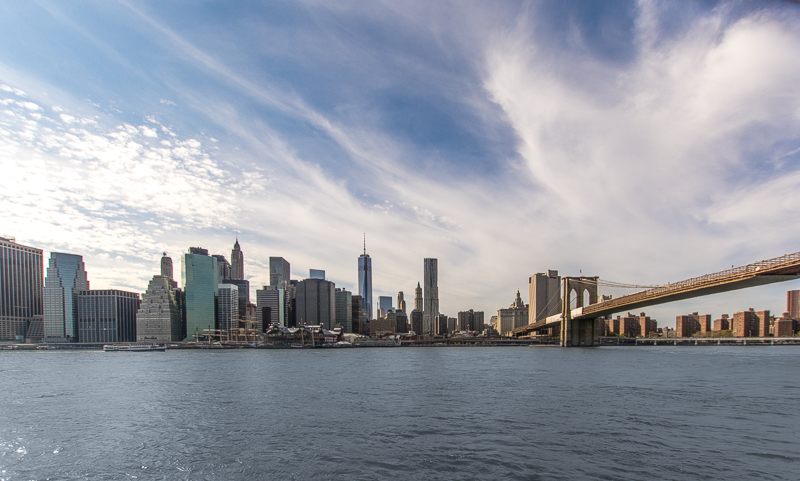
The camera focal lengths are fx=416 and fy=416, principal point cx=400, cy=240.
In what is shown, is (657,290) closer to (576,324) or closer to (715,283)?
(715,283)

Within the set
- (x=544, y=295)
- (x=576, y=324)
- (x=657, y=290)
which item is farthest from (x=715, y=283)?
(x=544, y=295)

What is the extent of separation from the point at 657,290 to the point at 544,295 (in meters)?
113

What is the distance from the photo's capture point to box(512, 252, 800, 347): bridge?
58.9m

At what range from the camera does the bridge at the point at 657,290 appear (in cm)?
5894

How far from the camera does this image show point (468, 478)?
47.5 ft

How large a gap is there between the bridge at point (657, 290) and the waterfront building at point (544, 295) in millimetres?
46237

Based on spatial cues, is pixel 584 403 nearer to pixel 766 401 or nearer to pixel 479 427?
pixel 479 427

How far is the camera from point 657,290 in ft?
279

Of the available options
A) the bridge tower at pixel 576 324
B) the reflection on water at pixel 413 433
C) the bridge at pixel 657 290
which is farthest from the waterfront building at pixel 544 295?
the reflection on water at pixel 413 433

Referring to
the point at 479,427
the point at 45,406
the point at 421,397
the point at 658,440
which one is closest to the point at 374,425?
the point at 479,427

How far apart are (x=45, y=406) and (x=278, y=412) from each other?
59.2 ft

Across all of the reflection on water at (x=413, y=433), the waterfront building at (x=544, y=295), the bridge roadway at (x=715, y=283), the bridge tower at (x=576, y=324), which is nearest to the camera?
the reflection on water at (x=413, y=433)

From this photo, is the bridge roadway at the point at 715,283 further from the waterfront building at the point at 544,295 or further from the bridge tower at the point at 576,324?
the waterfront building at the point at 544,295

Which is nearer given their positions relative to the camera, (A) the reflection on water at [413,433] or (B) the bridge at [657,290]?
(A) the reflection on water at [413,433]
